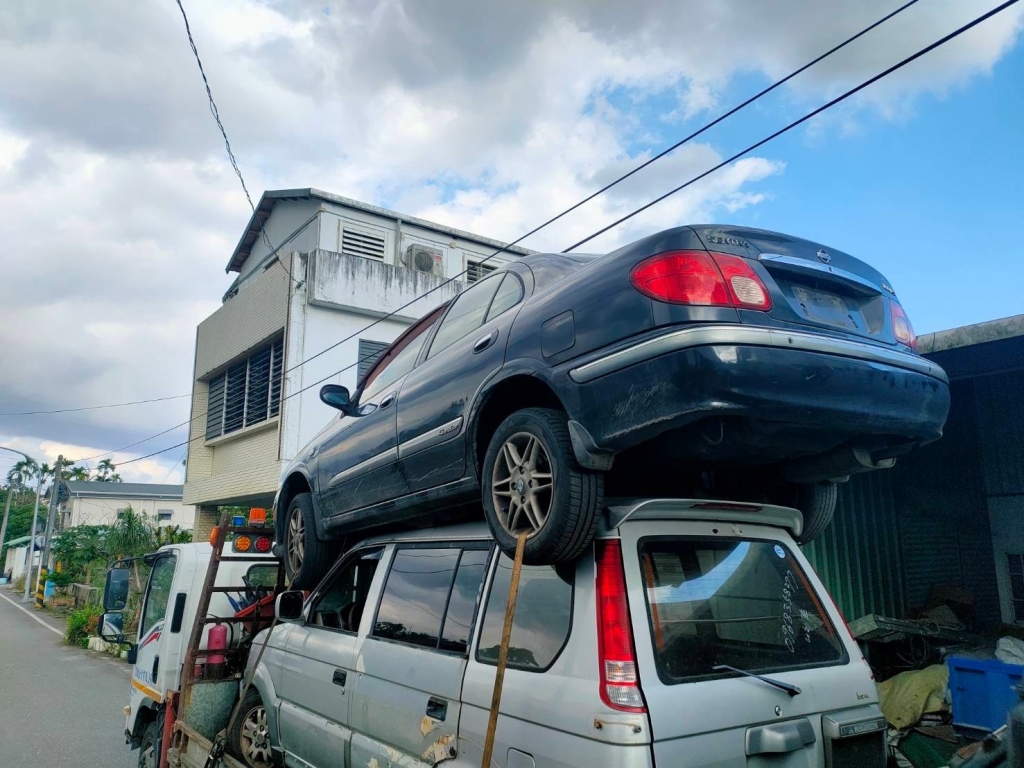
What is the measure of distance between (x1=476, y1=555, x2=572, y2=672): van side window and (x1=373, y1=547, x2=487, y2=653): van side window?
146 millimetres

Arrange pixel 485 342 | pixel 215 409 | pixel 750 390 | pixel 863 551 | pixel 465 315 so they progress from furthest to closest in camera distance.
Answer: pixel 215 409
pixel 863 551
pixel 465 315
pixel 485 342
pixel 750 390

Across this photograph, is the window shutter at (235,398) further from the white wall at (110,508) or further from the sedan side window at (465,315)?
the white wall at (110,508)

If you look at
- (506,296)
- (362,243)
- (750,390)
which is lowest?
(750,390)

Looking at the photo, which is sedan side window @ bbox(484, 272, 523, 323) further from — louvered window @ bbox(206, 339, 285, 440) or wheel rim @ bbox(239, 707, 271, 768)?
louvered window @ bbox(206, 339, 285, 440)

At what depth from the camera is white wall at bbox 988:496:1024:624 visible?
25.3 ft

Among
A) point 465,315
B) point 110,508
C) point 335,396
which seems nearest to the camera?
point 465,315

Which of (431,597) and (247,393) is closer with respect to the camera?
(431,597)

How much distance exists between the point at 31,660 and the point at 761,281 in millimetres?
17278

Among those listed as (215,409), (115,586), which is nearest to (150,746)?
(115,586)

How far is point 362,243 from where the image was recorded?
1809cm

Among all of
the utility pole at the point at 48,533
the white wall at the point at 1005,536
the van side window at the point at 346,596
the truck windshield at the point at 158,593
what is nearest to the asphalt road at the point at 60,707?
the truck windshield at the point at 158,593

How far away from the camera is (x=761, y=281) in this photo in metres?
2.93

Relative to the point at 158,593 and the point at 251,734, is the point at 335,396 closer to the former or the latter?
the point at 251,734

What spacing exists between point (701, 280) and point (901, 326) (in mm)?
1148
